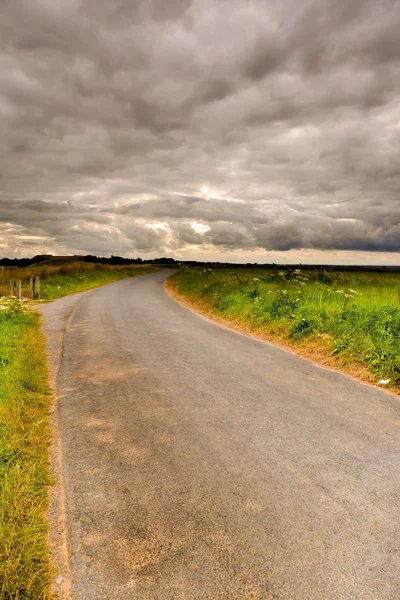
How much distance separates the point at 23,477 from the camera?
3.60m

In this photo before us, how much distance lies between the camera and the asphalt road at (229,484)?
2.61 m

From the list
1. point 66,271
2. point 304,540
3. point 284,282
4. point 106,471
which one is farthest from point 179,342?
point 66,271

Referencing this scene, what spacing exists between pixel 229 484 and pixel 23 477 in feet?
6.62

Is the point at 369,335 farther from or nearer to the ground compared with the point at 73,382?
farther from the ground

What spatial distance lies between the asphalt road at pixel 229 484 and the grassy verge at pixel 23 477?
25 cm

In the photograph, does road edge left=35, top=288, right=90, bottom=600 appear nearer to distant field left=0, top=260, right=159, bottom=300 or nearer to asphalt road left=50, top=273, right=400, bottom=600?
asphalt road left=50, top=273, right=400, bottom=600

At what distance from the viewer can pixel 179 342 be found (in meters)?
9.90

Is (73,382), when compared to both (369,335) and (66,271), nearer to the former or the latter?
(369,335)

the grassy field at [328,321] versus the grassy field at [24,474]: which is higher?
the grassy field at [328,321]

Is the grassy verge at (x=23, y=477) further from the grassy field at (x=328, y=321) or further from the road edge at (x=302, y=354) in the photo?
the grassy field at (x=328, y=321)

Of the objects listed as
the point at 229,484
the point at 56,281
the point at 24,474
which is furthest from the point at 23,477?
the point at 56,281

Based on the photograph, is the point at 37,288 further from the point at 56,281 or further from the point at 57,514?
the point at 57,514

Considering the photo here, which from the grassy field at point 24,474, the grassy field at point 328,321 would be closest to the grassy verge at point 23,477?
the grassy field at point 24,474

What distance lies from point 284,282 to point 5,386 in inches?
513
